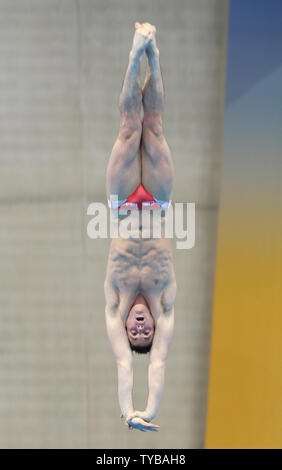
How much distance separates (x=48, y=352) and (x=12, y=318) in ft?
1.63

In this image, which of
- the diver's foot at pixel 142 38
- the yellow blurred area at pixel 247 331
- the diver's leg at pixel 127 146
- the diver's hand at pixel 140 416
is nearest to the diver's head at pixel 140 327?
the diver's hand at pixel 140 416

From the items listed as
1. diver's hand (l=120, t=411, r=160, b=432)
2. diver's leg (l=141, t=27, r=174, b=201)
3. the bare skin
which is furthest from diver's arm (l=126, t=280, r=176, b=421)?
diver's leg (l=141, t=27, r=174, b=201)

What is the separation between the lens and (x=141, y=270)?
3.49m

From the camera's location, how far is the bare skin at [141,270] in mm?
3264

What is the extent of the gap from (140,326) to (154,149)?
117cm

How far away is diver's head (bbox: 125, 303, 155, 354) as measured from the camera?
3381mm

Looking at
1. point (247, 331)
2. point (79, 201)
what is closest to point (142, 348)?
point (247, 331)

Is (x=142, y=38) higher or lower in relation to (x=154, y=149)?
higher

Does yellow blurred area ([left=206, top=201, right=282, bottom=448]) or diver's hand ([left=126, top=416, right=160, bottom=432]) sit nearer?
diver's hand ([left=126, top=416, right=160, bottom=432])

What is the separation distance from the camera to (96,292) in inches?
195

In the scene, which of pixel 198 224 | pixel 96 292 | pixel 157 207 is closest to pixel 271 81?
pixel 198 224

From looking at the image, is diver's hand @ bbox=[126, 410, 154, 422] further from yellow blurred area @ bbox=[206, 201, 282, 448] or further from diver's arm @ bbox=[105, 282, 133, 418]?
yellow blurred area @ bbox=[206, 201, 282, 448]

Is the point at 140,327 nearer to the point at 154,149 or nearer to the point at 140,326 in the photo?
the point at 140,326

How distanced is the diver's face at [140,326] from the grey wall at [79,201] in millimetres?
1535
